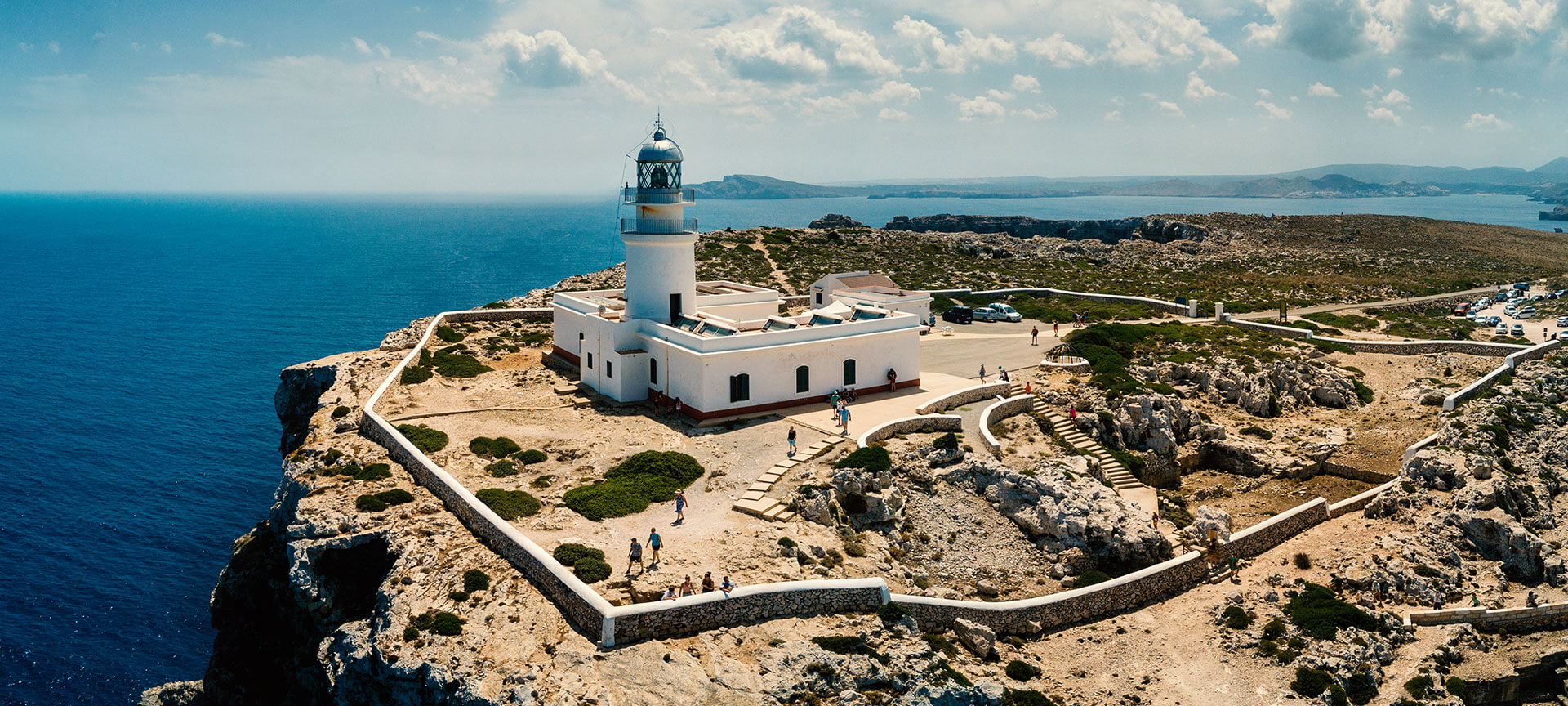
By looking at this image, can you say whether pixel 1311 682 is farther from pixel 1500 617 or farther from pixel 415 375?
pixel 415 375

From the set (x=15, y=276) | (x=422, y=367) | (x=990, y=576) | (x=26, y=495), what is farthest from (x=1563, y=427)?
(x=15, y=276)

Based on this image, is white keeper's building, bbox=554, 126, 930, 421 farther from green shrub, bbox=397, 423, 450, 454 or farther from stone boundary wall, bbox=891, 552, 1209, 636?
stone boundary wall, bbox=891, 552, 1209, 636

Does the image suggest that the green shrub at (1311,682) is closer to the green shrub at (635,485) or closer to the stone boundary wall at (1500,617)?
the stone boundary wall at (1500,617)

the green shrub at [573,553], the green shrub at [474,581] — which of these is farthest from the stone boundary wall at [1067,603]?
the green shrub at [474,581]

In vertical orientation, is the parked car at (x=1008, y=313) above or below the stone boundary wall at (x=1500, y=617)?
above

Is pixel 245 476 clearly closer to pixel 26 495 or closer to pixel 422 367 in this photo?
pixel 26 495
